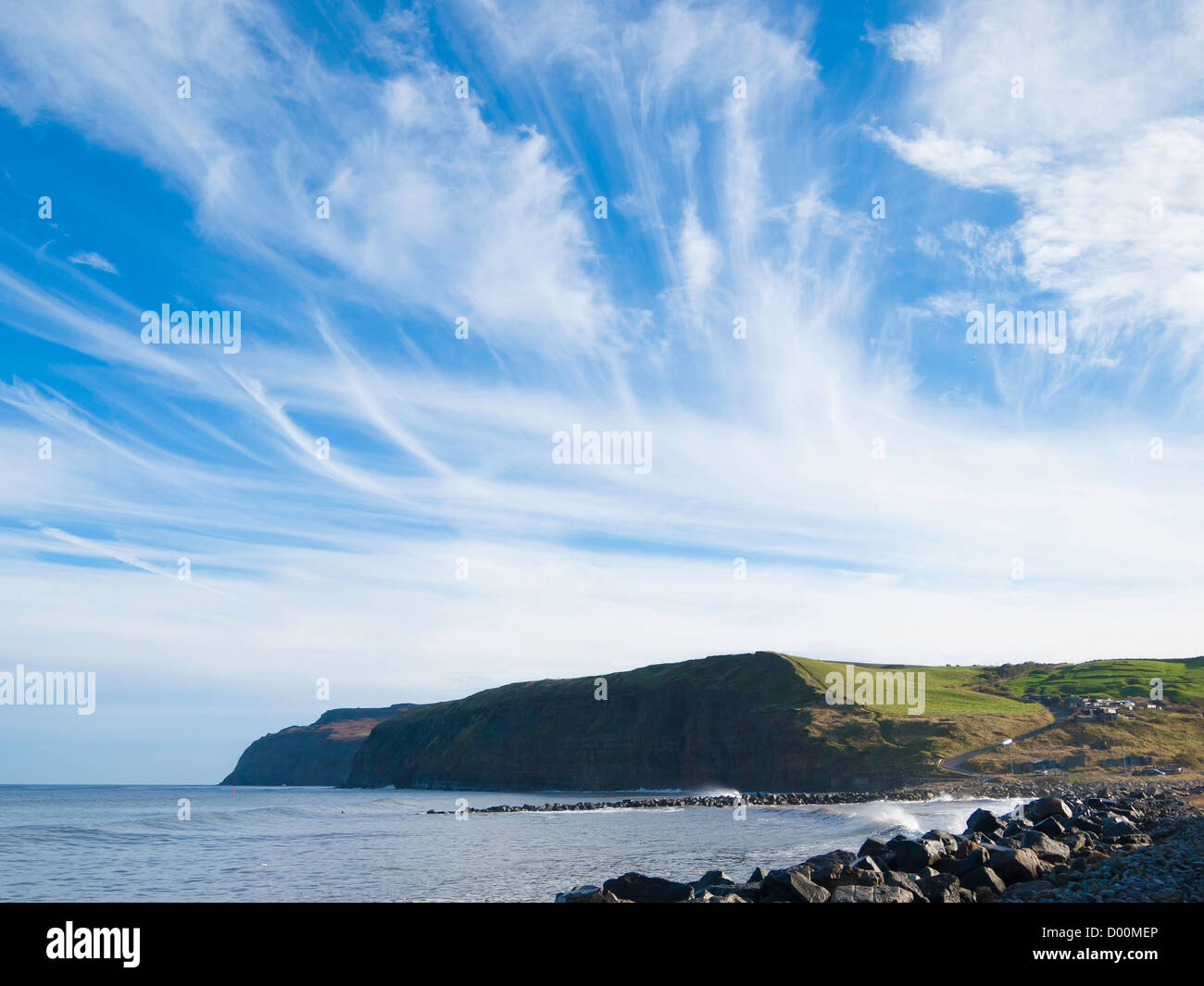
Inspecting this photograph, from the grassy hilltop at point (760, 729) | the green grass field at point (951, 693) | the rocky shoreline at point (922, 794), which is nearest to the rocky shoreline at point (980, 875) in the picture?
the rocky shoreline at point (922, 794)

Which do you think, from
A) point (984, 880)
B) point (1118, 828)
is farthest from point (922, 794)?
point (984, 880)

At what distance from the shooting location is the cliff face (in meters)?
121

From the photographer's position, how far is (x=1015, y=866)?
882 inches

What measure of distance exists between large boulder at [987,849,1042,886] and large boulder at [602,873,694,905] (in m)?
8.05

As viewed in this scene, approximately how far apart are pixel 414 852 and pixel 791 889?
30.6m

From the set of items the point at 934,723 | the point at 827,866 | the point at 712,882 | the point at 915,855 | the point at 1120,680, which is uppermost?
the point at 827,866

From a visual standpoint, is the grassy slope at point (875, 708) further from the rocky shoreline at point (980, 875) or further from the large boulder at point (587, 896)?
the large boulder at point (587, 896)

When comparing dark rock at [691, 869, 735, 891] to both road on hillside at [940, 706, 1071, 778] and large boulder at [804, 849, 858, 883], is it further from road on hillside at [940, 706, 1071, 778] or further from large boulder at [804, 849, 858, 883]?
road on hillside at [940, 706, 1071, 778]

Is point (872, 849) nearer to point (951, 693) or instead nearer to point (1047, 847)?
point (1047, 847)

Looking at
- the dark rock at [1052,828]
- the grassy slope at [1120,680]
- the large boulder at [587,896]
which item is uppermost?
the large boulder at [587,896]

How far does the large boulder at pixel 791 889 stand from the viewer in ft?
67.3

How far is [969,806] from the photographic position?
67750 mm

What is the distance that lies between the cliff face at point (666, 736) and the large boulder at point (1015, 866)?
297ft

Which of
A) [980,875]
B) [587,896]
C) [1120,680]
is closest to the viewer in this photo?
[980,875]
